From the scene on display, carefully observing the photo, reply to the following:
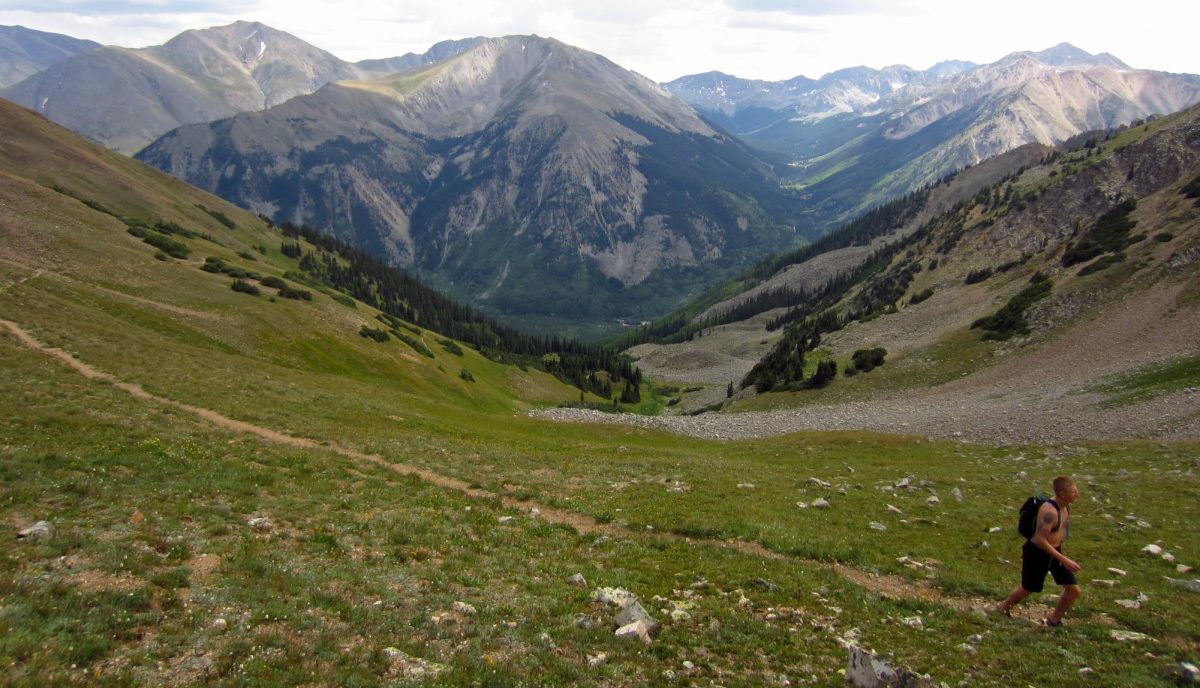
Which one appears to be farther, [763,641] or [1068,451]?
[1068,451]

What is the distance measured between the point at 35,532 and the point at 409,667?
33.6ft

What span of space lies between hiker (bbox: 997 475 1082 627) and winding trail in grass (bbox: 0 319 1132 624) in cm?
73

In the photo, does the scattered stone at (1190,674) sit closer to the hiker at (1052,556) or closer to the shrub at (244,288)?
the hiker at (1052,556)

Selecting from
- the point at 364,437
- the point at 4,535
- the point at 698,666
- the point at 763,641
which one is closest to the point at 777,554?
the point at 763,641

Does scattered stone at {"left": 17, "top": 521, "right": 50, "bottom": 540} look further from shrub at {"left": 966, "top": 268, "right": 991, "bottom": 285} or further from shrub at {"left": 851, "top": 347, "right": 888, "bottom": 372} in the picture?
shrub at {"left": 966, "top": 268, "right": 991, "bottom": 285}

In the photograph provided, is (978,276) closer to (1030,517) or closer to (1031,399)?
(1031,399)

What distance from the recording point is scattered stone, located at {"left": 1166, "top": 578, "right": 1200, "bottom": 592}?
16531 mm

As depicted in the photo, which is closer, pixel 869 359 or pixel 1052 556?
pixel 1052 556

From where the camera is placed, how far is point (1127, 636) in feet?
44.9

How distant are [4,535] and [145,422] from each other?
617 inches

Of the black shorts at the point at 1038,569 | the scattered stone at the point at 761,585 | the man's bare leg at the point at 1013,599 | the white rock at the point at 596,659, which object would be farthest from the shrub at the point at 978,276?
the white rock at the point at 596,659

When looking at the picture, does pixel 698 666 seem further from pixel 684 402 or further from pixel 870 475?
pixel 684 402

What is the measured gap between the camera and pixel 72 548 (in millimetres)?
13703

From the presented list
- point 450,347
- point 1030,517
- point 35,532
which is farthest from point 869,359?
point 35,532
